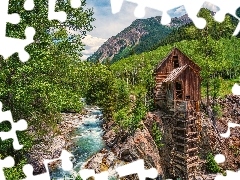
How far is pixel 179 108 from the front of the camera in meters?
30.2

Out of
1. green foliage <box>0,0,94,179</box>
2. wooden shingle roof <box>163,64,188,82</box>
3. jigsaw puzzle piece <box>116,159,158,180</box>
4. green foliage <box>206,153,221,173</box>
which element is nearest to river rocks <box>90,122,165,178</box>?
wooden shingle roof <box>163,64,188,82</box>

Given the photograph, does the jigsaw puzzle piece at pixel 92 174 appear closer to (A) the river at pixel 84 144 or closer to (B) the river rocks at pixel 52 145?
(B) the river rocks at pixel 52 145

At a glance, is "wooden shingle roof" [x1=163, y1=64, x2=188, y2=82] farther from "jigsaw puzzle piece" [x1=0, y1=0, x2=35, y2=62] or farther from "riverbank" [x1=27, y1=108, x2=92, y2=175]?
"jigsaw puzzle piece" [x1=0, y1=0, x2=35, y2=62]

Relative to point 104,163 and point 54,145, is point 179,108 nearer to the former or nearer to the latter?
point 104,163

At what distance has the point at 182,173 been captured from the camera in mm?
29609

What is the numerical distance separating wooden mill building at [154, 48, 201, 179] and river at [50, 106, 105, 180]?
6.59 meters

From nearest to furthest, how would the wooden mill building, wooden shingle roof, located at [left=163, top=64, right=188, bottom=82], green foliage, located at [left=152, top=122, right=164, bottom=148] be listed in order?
green foliage, located at [left=152, top=122, right=164, bottom=148]
the wooden mill building
wooden shingle roof, located at [left=163, top=64, right=188, bottom=82]

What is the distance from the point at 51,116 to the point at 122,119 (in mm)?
12898

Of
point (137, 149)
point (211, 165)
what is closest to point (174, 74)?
point (137, 149)

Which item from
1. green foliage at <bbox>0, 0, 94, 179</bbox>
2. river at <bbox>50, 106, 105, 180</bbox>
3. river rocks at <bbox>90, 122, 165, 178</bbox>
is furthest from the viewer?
river rocks at <bbox>90, 122, 165, 178</bbox>

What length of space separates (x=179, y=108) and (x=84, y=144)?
964cm

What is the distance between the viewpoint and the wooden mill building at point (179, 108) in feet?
96.7

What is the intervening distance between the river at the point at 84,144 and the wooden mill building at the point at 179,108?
6.59 m

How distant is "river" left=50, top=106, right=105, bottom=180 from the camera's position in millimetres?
25109
